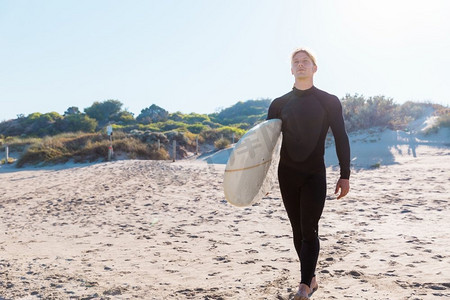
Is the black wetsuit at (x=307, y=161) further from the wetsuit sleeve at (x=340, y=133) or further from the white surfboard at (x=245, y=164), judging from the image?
the white surfboard at (x=245, y=164)

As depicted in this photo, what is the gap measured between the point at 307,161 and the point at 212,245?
2113 mm

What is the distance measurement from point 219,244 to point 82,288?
173cm

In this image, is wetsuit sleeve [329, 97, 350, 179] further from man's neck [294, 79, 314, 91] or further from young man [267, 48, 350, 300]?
man's neck [294, 79, 314, 91]

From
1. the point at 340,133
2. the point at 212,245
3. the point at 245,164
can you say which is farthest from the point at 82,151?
the point at 340,133

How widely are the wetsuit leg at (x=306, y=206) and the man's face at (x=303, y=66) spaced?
2.28 ft

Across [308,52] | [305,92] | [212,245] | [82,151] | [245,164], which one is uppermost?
[308,52]

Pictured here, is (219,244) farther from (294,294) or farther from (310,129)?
(310,129)

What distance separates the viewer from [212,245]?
4.53 meters

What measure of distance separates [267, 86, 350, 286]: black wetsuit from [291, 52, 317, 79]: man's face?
4.8 inches

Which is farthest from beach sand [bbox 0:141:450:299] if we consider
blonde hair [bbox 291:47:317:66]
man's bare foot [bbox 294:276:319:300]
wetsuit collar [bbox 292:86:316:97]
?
blonde hair [bbox 291:47:317:66]

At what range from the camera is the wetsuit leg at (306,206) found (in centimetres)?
276

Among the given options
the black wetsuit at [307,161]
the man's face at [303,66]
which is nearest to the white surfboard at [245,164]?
the black wetsuit at [307,161]

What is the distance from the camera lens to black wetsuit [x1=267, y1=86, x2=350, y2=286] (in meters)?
2.77

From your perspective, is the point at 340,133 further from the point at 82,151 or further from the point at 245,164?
the point at 82,151
